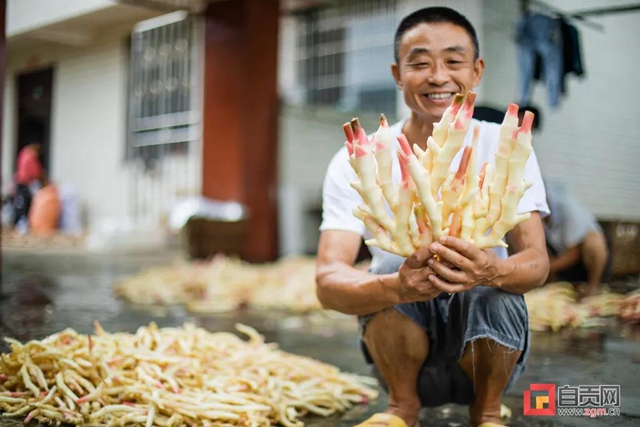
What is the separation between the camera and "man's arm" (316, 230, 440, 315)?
168 centimetres

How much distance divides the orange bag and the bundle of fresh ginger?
35.4 ft

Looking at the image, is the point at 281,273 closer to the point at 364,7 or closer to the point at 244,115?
the point at 244,115

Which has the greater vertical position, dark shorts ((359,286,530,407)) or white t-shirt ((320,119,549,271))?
white t-shirt ((320,119,549,271))

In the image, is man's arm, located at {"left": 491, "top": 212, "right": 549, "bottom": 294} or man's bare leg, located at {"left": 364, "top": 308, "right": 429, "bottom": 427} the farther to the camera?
man's bare leg, located at {"left": 364, "top": 308, "right": 429, "bottom": 427}

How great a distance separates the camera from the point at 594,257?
452 centimetres

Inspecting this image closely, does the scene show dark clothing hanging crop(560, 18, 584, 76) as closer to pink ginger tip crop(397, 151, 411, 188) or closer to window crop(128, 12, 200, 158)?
pink ginger tip crop(397, 151, 411, 188)

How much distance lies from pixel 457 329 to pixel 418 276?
43 centimetres

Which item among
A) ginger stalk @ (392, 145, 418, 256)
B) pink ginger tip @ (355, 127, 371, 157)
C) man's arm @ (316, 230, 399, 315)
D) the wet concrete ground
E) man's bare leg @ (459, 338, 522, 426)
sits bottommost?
the wet concrete ground

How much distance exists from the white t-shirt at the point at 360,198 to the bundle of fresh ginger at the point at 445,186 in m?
0.33

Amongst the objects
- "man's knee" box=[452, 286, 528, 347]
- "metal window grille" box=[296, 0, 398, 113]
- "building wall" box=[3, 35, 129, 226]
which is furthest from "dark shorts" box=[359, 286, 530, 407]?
"building wall" box=[3, 35, 129, 226]

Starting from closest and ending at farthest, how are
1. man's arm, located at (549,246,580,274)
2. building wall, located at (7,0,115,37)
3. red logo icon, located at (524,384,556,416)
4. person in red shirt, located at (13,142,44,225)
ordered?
red logo icon, located at (524,384,556,416), building wall, located at (7,0,115,37), man's arm, located at (549,246,580,274), person in red shirt, located at (13,142,44,225)

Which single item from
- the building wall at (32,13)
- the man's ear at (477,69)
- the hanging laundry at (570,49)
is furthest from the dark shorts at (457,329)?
the hanging laundry at (570,49)

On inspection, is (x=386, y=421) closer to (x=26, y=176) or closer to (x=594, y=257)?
(x=594, y=257)

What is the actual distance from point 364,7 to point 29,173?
5.57 meters
